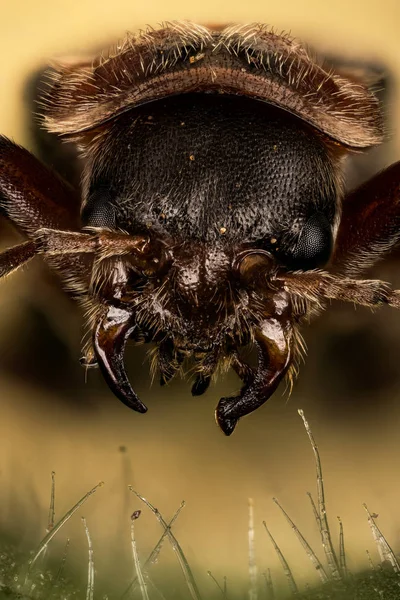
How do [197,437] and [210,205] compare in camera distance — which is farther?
[197,437]

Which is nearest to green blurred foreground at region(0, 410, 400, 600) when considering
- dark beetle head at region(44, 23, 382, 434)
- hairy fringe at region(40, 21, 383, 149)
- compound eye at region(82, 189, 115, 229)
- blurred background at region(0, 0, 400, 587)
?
blurred background at region(0, 0, 400, 587)

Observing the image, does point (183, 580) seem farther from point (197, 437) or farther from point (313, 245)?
point (313, 245)

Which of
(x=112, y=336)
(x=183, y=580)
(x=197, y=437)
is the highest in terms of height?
(x=112, y=336)

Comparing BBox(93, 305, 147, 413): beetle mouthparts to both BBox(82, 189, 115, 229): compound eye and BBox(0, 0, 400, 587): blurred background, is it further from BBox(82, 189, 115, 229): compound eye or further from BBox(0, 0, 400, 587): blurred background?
BBox(0, 0, 400, 587): blurred background

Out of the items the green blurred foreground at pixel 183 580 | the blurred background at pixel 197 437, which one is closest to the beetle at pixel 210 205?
the blurred background at pixel 197 437

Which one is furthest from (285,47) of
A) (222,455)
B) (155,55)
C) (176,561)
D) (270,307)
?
(176,561)

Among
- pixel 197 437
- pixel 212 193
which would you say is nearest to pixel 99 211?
pixel 212 193

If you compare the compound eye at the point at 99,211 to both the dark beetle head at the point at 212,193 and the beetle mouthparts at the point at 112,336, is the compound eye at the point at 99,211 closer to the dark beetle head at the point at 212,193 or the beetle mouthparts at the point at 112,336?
the dark beetle head at the point at 212,193

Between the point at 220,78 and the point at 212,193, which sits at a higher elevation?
the point at 220,78
